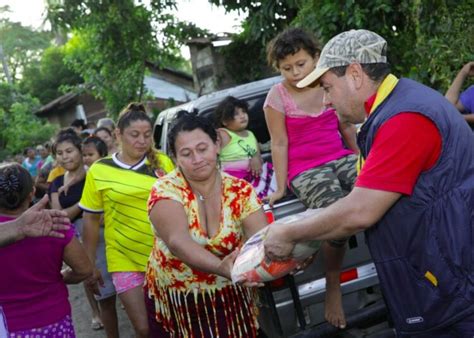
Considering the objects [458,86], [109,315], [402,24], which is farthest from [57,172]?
[402,24]

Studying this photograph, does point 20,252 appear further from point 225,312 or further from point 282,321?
point 282,321

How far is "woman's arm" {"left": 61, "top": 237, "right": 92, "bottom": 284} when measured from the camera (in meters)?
3.07

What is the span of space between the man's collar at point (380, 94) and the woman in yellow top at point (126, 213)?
6.95ft

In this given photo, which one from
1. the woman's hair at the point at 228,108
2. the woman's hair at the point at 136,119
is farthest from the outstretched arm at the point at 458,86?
the woman's hair at the point at 136,119

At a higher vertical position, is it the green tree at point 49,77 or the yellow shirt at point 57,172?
the green tree at point 49,77

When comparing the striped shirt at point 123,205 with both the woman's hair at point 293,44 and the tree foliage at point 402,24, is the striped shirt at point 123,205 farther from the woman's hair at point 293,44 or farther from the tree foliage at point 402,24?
the tree foliage at point 402,24

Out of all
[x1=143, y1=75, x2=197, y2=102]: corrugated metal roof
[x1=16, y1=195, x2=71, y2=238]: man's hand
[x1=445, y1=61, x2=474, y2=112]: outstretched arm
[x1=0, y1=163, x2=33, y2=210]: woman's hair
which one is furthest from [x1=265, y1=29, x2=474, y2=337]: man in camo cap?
[x1=143, y1=75, x2=197, y2=102]: corrugated metal roof

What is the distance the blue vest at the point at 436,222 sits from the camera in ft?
6.63

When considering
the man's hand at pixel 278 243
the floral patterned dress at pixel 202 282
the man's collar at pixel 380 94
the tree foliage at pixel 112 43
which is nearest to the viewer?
the man's collar at pixel 380 94

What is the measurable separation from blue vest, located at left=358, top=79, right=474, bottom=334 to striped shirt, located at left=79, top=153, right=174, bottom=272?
7.10ft

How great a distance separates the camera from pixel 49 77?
35.1m

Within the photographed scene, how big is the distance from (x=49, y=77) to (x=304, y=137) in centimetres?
3442

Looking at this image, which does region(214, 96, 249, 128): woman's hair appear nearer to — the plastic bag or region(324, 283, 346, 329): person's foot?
region(324, 283, 346, 329): person's foot

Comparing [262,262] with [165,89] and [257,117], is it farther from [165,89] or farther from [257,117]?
[165,89]
